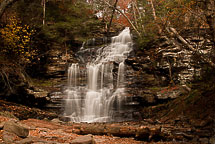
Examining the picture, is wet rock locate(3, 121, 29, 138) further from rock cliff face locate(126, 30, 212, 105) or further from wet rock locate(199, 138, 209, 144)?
rock cliff face locate(126, 30, 212, 105)

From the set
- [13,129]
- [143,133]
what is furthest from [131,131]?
[13,129]

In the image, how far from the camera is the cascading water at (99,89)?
13500 millimetres

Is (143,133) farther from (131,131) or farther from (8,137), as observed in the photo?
(8,137)

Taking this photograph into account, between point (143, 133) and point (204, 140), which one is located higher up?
point (143, 133)

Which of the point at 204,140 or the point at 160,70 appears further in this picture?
the point at 160,70

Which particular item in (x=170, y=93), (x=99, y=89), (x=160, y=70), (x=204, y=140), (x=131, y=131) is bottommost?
(x=204, y=140)

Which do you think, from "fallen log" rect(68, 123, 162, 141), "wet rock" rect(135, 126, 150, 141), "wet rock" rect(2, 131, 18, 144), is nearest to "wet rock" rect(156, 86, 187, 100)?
"fallen log" rect(68, 123, 162, 141)

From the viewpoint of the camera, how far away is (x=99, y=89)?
15992 mm

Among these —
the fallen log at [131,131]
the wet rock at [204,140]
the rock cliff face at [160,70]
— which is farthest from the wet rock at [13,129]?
the rock cliff face at [160,70]

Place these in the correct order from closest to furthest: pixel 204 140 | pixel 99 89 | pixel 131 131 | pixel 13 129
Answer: pixel 13 129 < pixel 204 140 < pixel 131 131 < pixel 99 89

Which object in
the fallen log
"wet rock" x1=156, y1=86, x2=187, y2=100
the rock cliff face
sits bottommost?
the fallen log

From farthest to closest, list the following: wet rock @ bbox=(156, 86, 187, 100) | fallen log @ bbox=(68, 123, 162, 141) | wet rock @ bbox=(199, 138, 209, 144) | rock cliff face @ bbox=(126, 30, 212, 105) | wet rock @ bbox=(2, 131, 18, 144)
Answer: rock cliff face @ bbox=(126, 30, 212, 105)
wet rock @ bbox=(156, 86, 187, 100)
fallen log @ bbox=(68, 123, 162, 141)
wet rock @ bbox=(199, 138, 209, 144)
wet rock @ bbox=(2, 131, 18, 144)

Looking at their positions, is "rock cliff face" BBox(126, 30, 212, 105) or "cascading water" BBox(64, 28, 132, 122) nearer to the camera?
"rock cliff face" BBox(126, 30, 212, 105)

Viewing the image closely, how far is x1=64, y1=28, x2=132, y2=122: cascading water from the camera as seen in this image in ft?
44.3
